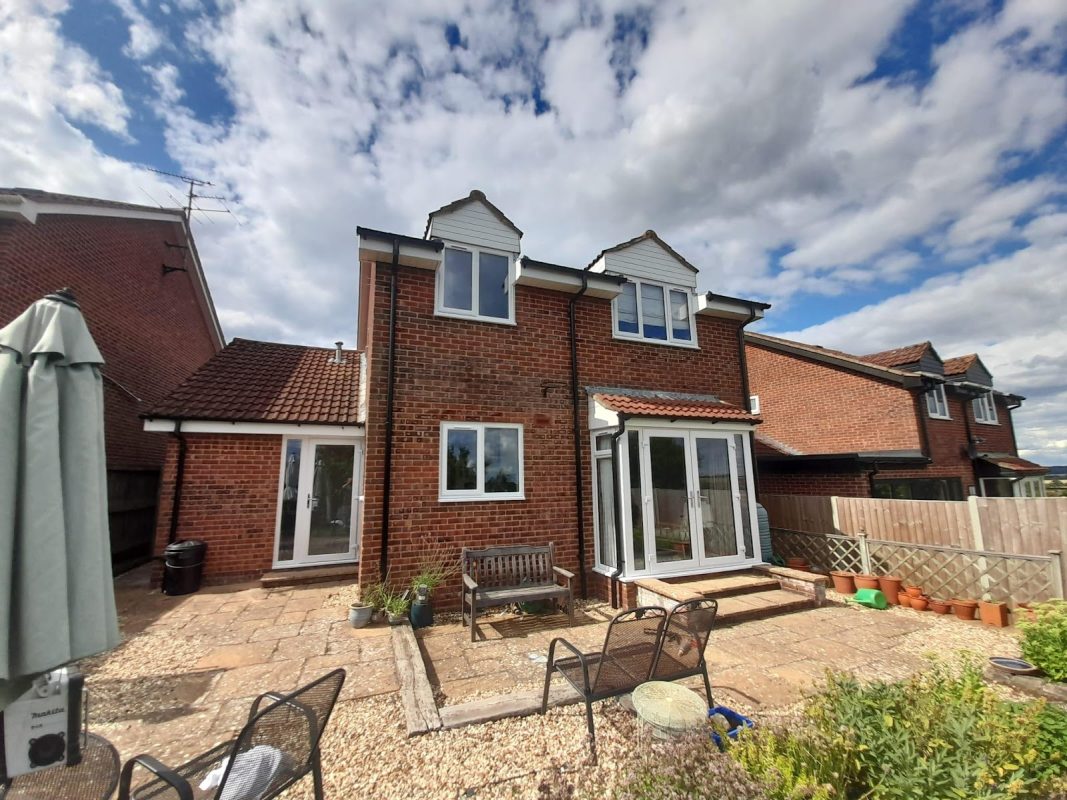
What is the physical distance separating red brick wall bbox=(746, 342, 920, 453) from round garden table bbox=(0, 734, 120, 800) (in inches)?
676

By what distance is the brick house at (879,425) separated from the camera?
1221 cm

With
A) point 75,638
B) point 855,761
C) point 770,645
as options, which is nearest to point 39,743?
point 75,638

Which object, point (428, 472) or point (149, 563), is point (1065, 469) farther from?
point (149, 563)

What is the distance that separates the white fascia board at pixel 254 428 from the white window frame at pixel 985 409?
877 inches

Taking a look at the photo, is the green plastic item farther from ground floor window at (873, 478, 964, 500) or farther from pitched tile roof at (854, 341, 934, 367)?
pitched tile roof at (854, 341, 934, 367)

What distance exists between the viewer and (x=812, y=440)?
602 inches

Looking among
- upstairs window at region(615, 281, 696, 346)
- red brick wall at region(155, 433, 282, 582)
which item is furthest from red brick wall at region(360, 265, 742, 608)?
red brick wall at region(155, 433, 282, 582)

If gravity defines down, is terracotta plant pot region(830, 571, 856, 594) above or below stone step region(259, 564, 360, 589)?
below

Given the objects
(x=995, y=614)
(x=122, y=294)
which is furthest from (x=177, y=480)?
(x=995, y=614)

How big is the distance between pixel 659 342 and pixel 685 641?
643 cm

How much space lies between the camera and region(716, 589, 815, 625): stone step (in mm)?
6352

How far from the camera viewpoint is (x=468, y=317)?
25.3ft

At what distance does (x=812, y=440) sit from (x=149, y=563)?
19.5 metres

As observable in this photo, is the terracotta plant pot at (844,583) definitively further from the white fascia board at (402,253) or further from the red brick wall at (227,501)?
the red brick wall at (227,501)
